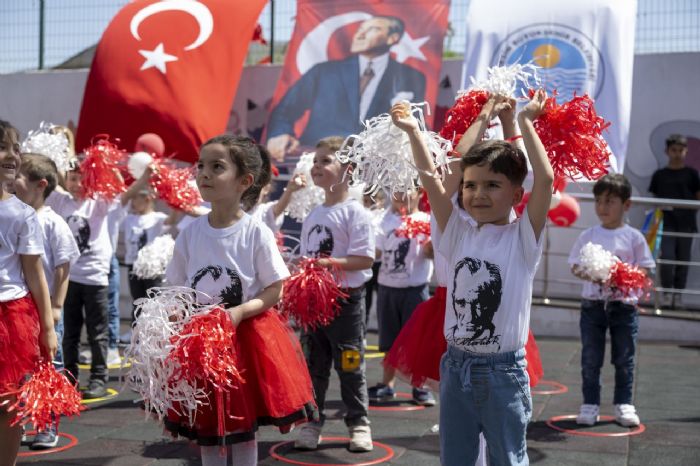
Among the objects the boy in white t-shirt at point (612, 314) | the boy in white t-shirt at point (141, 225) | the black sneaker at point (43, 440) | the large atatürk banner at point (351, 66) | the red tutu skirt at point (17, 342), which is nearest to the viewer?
the red tutu skirt at point (17, 342)

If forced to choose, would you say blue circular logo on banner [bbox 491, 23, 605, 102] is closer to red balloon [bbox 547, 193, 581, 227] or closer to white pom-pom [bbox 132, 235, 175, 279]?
red balloon [bbox 547, 193, 581, 227]

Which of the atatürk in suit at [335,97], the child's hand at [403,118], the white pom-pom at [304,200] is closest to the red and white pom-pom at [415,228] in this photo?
the white pom-pom at [304,200]

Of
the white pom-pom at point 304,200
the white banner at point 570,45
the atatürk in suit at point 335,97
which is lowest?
the white pom-pom at point 304,200

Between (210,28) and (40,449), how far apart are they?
7.24 meters

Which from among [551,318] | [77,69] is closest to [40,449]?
[551,318]

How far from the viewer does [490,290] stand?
323 cm

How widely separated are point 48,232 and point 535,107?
2827mm

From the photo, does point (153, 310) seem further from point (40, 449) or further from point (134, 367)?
point (40, 449)

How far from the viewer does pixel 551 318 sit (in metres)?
10.1

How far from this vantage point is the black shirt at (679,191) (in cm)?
987

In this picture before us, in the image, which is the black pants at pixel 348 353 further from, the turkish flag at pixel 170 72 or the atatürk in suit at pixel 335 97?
the turkish flag at pixel 170 72

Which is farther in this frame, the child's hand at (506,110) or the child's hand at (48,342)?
the child's hand at (48,342)

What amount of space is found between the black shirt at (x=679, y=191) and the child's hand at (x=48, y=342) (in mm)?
7563

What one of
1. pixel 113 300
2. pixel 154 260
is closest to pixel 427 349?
pixel 154 260
